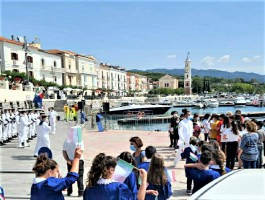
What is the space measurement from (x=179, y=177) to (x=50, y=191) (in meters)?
5.88

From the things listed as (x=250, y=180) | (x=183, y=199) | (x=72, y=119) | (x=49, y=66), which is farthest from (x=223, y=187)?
(x=49, y=66)

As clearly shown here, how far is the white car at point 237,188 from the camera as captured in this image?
6.86 ft

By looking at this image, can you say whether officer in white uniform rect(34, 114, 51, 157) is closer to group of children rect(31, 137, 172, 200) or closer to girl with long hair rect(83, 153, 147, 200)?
group of children rect(31, 137, 172, 200)

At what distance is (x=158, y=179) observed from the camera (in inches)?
154

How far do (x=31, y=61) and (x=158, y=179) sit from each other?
66.4 m

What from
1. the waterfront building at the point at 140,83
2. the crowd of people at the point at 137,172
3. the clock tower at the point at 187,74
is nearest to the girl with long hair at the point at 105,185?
the crowd of people at the point at 137,172

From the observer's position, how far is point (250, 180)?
2.57m

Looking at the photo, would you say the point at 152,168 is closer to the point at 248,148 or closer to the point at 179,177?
the point at 248,148

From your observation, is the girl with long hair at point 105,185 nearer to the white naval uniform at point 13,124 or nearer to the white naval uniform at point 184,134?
the white naval uniform at point 184,134

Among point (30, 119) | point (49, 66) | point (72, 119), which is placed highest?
point (49, 66)

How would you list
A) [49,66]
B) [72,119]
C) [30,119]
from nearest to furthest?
[30,119]
[72,119]
[49,66]

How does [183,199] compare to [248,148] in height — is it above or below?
below

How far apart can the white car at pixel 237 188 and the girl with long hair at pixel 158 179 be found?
1.23m

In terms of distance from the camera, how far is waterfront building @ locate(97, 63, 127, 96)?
110m
